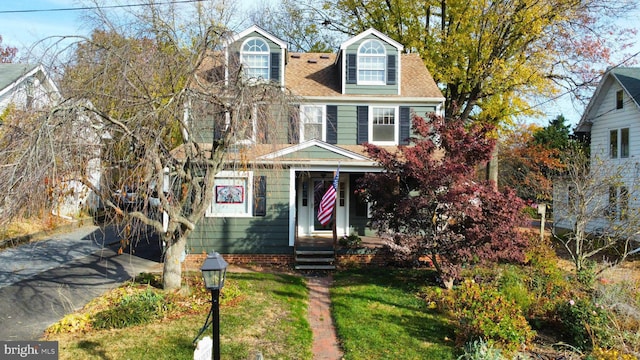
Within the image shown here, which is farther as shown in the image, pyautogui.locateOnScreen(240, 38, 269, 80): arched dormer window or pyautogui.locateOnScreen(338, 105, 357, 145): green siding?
pyautogui.locateOnScreen(338, 105, 357, 145): green siding

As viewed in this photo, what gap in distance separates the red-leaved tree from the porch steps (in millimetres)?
2720

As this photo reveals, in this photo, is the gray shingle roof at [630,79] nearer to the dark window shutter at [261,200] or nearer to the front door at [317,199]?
the front door at [317,199]

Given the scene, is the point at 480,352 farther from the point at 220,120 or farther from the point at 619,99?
the point at 619,99

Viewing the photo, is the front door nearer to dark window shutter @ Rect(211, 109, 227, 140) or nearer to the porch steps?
the porch steps

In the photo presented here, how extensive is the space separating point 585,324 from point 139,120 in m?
8.44

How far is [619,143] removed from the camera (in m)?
18.0

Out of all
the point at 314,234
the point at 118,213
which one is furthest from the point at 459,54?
the point at 118,213

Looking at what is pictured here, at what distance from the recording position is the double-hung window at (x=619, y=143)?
17.6 metres

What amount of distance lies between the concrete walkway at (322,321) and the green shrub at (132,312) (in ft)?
9.76

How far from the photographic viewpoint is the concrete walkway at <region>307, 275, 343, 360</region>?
679 centimetres

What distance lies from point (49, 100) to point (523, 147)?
28.7 metres

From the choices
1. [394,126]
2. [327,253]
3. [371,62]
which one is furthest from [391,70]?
[327,253]

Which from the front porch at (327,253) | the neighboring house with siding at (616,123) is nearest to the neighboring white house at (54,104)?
the front porch at (327,253)

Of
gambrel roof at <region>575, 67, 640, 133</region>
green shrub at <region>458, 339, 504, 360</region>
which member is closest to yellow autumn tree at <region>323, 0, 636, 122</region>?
gambrel roof at <region>575, 67, 640, 133</region>
